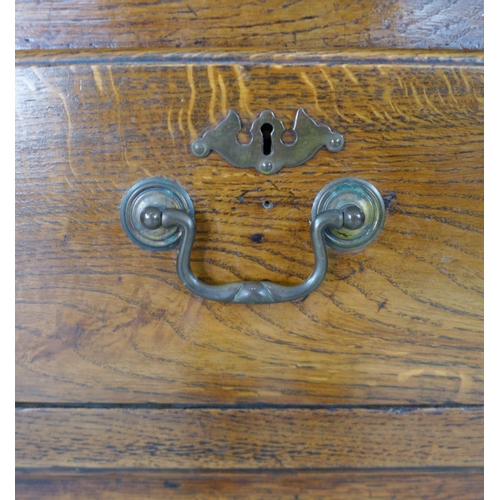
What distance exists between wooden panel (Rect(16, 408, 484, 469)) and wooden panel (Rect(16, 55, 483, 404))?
0.06 ft

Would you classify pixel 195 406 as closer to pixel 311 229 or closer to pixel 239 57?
pixel 311 229

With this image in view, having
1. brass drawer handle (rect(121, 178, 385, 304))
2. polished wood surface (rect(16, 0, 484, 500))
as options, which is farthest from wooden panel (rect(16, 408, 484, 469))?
brass drawer handle (rect(121, 178, 385, 304))

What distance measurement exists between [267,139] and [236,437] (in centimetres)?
26

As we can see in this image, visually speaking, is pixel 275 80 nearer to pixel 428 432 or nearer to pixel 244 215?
pixel 244 215

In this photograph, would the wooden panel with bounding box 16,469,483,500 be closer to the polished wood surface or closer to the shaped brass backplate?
the polished wood surface

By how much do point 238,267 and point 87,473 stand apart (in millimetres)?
230

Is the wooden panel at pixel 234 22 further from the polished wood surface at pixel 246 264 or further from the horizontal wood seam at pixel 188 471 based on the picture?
the horizontal wood seam at pixel 188 471

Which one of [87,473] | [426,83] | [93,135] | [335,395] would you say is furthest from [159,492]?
[426,83]

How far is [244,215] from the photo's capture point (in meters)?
0.45

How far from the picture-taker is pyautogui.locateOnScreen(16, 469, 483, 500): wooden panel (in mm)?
483

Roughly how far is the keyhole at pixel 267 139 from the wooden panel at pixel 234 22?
63 millimetres

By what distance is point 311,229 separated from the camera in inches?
16.8

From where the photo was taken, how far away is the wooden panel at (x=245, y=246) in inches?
17.4

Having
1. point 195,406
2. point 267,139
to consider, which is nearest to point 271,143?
point 267,139
